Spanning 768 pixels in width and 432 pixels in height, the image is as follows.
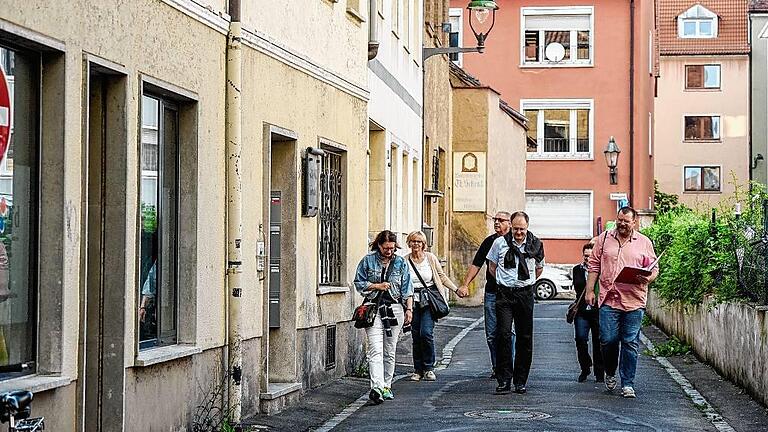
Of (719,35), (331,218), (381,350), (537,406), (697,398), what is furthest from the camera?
(719,35)

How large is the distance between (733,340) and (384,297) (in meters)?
3.94

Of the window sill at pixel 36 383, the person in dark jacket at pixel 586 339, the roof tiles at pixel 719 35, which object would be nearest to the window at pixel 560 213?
the roof tiles at pixel 719 35

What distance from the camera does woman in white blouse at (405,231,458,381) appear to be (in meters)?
17.5

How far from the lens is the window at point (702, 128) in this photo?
6856cm

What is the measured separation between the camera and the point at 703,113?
6888 centimetres

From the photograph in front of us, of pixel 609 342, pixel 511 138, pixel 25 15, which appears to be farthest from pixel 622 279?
pixel 511 138

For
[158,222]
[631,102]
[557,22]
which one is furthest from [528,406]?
[557,22]

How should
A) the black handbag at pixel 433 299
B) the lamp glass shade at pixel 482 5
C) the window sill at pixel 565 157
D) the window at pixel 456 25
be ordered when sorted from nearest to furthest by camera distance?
the black handbag at pixel 433 299 → the lamp glass shade at pixel 482 5 → the window at pixel 456 25 → the window sill at pixel 565 157

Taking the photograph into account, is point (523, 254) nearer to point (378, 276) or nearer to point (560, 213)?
point (378, 276)

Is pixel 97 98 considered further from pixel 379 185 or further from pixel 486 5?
pixel 486 5

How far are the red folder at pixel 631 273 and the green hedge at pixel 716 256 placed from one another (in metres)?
1.28

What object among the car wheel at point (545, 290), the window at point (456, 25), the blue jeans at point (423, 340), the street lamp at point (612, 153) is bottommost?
the car wheel at point (545, 290)

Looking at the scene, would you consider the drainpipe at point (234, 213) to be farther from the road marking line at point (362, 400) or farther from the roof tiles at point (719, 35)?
the roof tiles at point (719, 35)

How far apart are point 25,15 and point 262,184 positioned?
5.54m
